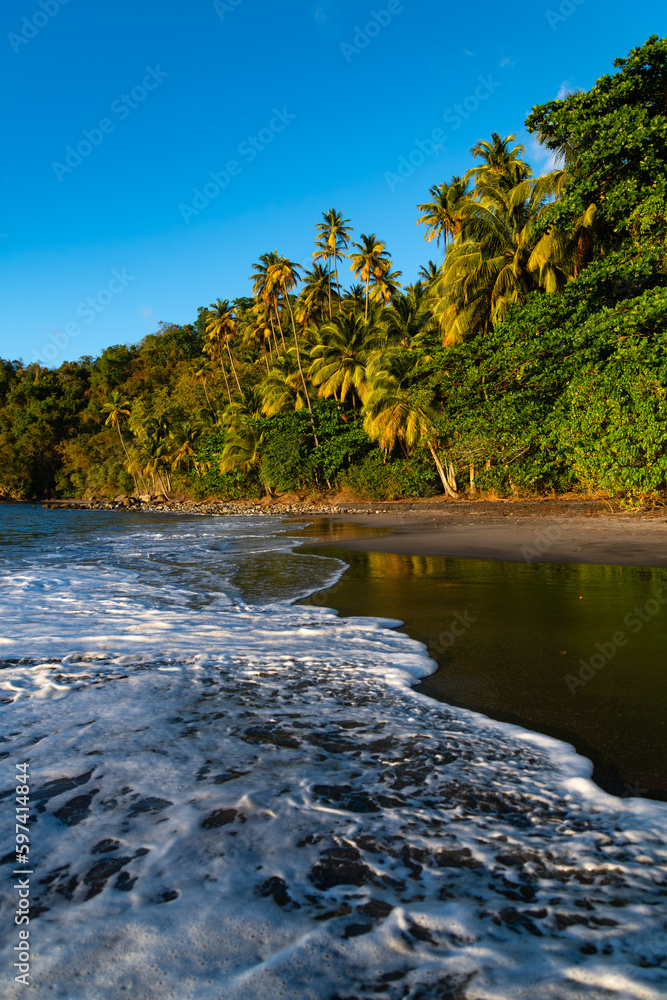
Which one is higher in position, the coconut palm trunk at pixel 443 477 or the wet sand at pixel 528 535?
the coconut palm trunk at pixel 443 477

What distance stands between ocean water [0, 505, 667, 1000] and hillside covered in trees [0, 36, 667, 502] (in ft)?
40.3

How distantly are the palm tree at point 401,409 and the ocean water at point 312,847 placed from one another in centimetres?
2008

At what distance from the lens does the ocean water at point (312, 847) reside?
1628mm

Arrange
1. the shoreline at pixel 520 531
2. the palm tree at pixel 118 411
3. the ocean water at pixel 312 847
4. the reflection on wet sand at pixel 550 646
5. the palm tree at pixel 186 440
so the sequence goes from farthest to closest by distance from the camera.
A: the palm tree at pixel 118 411 < the palm tree at pixel 186 440 < the shoreline at pixel 520 531 < the reflection on wet sand at pixel 550 646 < the ocean water at pixel 312 847

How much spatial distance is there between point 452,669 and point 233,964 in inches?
117

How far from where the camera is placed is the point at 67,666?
15.4ft

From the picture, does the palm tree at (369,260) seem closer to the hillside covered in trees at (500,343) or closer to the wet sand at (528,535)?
the hillside covered in trees at (500,343)

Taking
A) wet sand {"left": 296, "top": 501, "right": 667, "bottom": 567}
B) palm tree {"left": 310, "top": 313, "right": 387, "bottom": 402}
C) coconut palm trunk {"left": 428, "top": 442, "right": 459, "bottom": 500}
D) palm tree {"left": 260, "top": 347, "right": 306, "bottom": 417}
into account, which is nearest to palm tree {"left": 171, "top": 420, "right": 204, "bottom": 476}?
palm tree {"left": 260, "top": 347, "right": 306, "bottom": 417}

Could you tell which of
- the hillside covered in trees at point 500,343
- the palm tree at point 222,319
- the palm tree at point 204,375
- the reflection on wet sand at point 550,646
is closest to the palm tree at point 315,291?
the hillside covered in trees at point 500,343

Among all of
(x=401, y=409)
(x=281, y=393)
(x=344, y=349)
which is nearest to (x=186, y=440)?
(x=281, y=393)

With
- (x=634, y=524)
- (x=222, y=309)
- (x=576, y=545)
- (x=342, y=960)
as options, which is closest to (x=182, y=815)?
(x=342, y=960)

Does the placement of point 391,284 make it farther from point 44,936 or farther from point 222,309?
point 44,936

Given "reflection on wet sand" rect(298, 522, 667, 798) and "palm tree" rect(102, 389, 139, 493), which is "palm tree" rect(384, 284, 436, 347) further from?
"palm tree" rect(102, 389, 139, 493)

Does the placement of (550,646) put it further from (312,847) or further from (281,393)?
(281,393)
